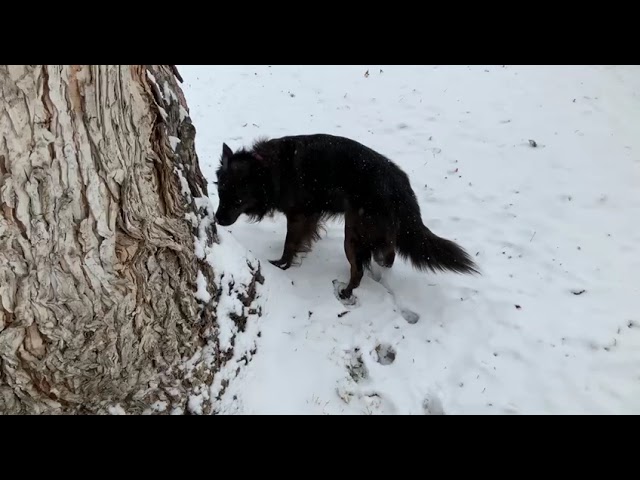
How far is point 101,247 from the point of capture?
6.99 ft

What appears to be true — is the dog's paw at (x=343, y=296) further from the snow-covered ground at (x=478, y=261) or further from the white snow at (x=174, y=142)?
the white snow at (x=174, y=142)

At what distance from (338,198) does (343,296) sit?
81cm

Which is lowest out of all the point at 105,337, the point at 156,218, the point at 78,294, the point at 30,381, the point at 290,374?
the point at 290,374

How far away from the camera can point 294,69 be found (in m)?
7.46

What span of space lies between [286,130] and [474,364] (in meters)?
3.89

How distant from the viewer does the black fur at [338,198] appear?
Result: 11.5 feet

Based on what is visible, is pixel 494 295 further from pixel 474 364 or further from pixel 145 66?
pixel 145 66

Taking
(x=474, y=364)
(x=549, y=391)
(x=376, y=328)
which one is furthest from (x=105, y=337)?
(x=549, y=391)

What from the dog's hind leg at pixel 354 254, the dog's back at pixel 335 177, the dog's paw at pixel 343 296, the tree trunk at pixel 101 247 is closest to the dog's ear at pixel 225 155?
the dog's back at pixel 335 177

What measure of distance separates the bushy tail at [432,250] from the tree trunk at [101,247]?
1564mm

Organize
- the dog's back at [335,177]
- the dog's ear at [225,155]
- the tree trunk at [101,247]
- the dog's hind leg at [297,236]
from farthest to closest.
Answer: the dog's hind leg at [297,236], the dog's ear at [225,155], the dog's back at [335,177], the tree trunk at [101,247]

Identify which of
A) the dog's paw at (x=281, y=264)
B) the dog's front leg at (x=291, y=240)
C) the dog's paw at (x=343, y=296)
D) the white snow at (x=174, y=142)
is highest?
the white snow at (x=174, y=142)

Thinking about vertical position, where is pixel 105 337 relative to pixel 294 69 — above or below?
below

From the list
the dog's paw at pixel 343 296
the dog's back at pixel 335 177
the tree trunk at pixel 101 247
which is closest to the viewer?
the tree trunk at pixel 101 247
